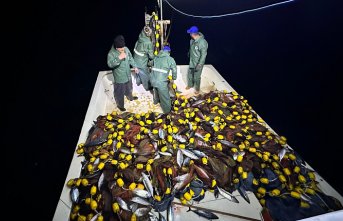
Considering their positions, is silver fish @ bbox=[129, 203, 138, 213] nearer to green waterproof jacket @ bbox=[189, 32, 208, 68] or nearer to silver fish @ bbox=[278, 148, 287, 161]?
silver fish @ bbox=[278, 148, 287, 161]

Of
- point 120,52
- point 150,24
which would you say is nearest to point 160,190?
point 120,52

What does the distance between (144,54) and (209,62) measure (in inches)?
238

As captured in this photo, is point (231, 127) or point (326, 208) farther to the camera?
point (231, 127)

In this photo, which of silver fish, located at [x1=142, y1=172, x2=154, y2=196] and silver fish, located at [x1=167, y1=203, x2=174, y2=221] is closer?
silver fish, located at [x1=167, y1=203, x2=174, y2=221]

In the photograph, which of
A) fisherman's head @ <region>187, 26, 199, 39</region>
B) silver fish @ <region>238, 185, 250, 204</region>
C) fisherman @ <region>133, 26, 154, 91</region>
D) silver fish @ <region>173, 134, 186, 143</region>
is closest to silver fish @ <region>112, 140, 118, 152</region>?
silver fish @ <region>173, 134, 186, 143</region>

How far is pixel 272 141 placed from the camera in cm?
359

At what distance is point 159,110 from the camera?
17.0 ft

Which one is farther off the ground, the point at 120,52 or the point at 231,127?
the point at 120,52

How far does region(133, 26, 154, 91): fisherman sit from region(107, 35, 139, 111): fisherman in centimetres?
46

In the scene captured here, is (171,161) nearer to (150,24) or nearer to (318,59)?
(150,24)

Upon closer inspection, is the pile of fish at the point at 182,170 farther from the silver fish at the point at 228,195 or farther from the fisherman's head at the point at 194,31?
the fisherman's head at the point at 194,31

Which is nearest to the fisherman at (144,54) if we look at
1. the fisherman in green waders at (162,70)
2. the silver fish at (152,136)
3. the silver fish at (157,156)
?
the fisherman in green waders at (162,70)

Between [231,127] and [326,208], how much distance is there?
1.86 metres

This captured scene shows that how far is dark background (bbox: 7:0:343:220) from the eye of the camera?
16.0ft
